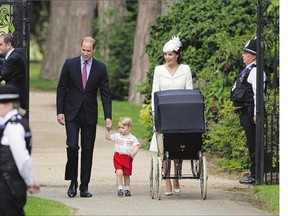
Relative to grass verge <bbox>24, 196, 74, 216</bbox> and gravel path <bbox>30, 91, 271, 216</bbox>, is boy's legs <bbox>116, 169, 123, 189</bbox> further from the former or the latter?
grass verge <bbox>24, 196, 74, 216</bbox>

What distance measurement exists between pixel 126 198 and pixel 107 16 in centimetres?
2094

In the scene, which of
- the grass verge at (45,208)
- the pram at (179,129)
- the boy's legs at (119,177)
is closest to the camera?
the grass verge at (45,208)

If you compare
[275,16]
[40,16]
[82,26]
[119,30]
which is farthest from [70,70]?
[40,16]

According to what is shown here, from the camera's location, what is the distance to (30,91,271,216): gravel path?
12.6 metres

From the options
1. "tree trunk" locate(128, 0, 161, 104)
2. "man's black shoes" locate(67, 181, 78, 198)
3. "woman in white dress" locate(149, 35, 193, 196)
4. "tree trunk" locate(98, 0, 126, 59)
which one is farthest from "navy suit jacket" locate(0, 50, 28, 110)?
"tree trunk" locate(98, 0, 126, 59)

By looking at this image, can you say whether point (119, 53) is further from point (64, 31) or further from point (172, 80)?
point (172, 80)

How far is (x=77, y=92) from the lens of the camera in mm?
13719

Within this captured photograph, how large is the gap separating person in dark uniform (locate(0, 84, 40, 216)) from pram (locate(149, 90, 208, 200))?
3.94 metres

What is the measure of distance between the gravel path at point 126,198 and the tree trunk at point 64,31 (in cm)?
1879

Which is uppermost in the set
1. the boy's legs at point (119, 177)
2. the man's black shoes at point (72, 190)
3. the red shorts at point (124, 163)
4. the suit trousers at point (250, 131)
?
the suit trousers at point (250, 131)

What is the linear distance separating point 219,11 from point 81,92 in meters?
6.44

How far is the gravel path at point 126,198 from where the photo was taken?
41.4ft

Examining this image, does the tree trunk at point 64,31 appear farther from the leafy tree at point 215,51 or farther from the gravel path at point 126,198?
the leafy tree at point 215,51

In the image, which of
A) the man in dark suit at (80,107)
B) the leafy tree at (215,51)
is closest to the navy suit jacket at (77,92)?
the man in dark suit at (80,107)
